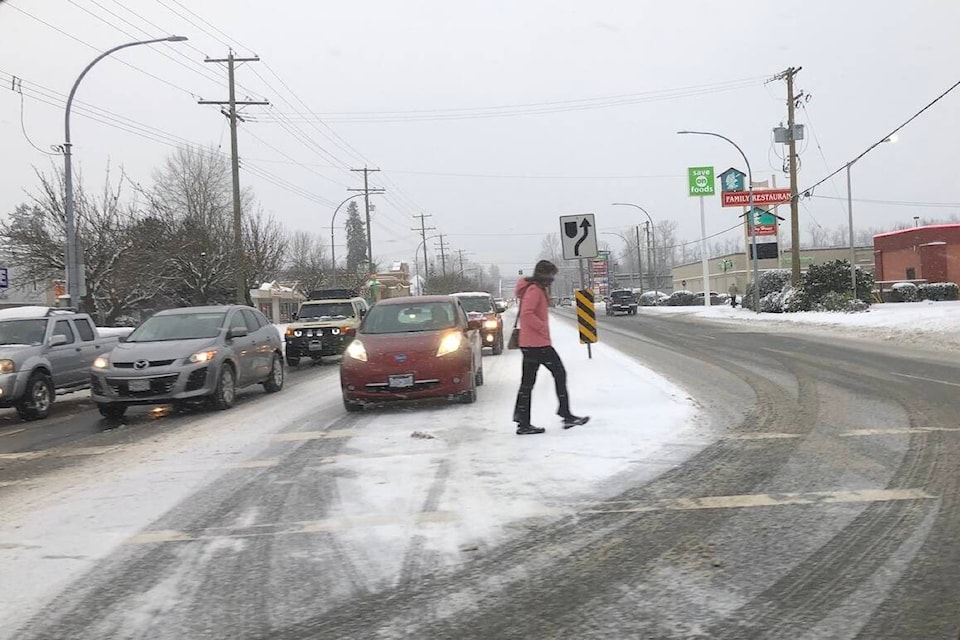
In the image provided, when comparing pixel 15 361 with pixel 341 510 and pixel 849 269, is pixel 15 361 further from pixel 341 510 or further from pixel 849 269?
pixel 849 269

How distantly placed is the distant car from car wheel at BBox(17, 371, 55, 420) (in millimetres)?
8603

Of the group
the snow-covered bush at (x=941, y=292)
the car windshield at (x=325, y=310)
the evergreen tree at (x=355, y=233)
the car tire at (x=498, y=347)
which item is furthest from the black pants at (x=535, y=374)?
the evergreen tree at (x=355, y=233)

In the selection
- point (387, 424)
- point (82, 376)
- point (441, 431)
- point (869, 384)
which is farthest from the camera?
point (82, 376)

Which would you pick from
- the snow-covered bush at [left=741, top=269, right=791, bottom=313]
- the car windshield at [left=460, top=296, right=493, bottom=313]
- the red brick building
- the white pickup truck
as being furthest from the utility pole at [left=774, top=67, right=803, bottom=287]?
the white pickup truck

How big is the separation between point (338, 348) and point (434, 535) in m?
14.1

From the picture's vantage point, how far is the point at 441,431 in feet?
26.0

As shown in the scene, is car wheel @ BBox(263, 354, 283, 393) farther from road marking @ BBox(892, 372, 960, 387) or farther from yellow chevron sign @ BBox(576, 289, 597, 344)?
road marking @ BBox(892, 372, 960, 387)

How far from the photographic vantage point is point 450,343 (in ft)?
31.6

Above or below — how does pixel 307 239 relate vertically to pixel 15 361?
above

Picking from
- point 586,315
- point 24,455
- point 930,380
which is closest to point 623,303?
point 586,315

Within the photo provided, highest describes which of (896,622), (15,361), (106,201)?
(106,201)

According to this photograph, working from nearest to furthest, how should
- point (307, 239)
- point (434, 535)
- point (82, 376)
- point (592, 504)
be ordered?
point (434, 535) → point (592, 504) → point (82, 376) → point (307, 239)

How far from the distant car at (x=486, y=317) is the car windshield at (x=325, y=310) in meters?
3.10

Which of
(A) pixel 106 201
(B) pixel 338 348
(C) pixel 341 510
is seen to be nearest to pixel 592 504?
(C) pixel 341 510
